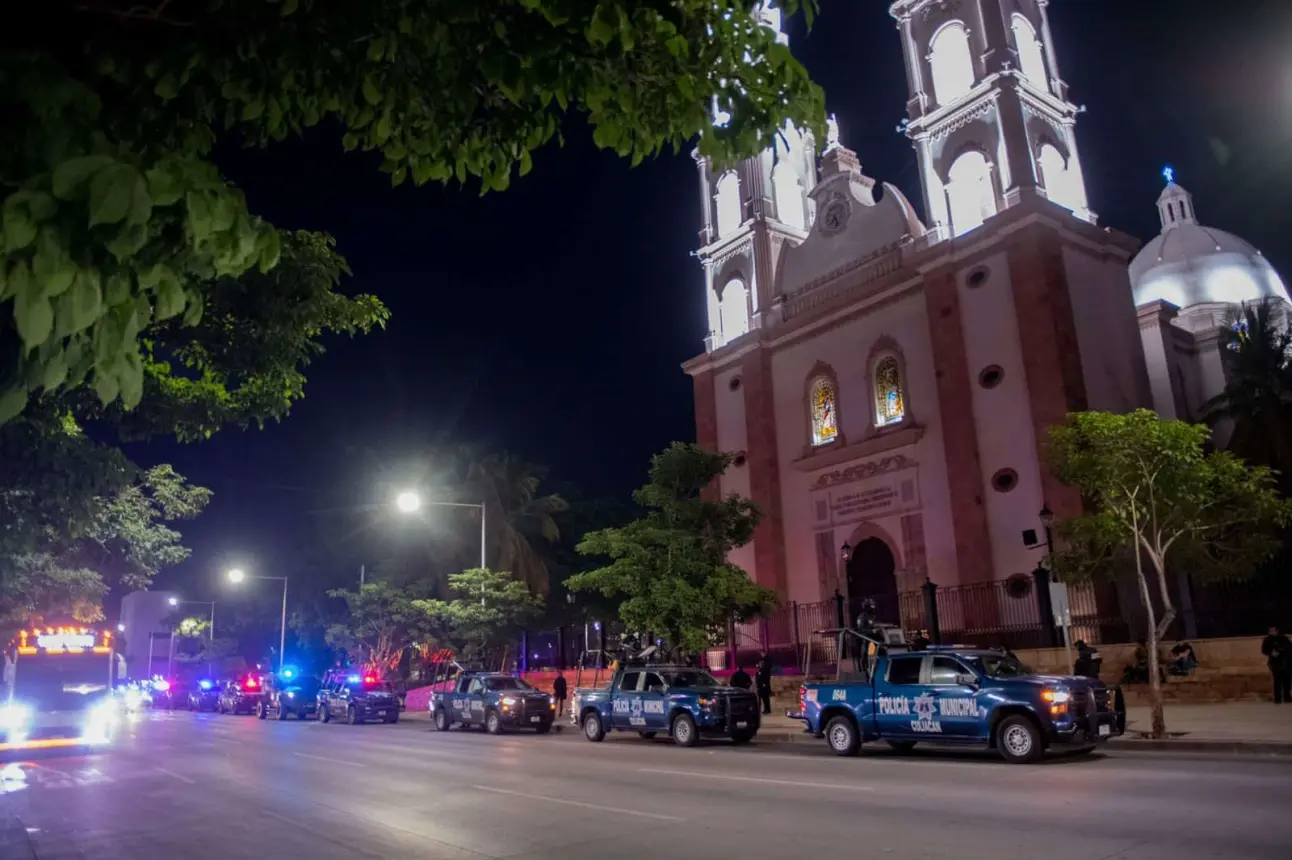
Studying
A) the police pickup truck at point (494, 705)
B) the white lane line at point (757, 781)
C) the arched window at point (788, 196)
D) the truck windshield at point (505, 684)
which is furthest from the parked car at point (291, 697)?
the arched window at point (788, 196)

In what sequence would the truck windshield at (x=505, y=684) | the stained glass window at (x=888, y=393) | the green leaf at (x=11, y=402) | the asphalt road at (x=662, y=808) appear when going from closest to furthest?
the green leaf at (x=11, y=402), the asphalt road at (x=662, y=808), the truck windshield at (x=505, y=684), the stained glass window at (x=888, y=393)

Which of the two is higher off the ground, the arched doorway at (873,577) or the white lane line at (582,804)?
the arched doorway at (873,577)

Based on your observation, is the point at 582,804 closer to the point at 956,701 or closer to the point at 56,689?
the point at 956,701

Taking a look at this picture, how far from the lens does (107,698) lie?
2256cm

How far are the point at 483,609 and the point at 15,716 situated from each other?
15045mm

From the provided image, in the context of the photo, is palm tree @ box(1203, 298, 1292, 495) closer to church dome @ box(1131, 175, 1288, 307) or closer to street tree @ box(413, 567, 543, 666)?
church dome @ box(1131, 175, 1288, 307)

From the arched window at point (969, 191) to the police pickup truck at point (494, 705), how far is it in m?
20.3

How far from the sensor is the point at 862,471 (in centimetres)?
3250

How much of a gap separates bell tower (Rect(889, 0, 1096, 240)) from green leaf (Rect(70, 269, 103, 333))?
30.3m

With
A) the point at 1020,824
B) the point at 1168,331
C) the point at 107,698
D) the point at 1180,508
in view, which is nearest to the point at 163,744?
the point at 107,698

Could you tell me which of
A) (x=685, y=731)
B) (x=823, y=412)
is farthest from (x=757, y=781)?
(x=823, y=412)

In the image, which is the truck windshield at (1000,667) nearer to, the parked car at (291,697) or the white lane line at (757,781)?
the white lane line at (757,781)

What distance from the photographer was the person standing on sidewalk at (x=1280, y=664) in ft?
61.0

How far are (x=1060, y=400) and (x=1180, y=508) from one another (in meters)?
10.7
